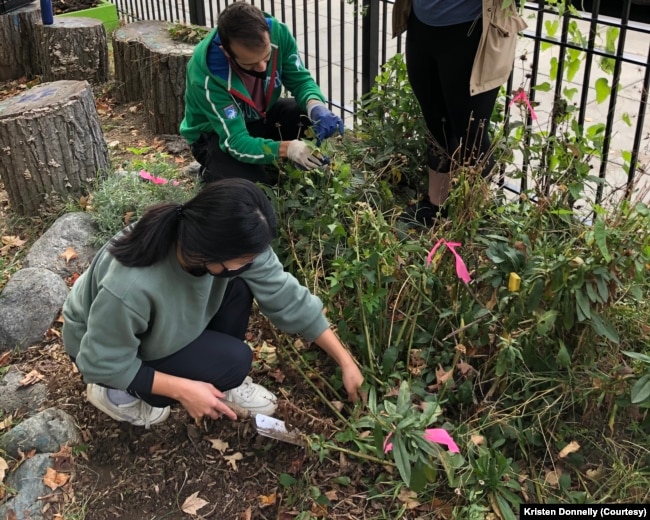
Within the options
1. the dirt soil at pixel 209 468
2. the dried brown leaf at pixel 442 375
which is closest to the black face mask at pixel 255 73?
the dirt soil at pixel 209 468

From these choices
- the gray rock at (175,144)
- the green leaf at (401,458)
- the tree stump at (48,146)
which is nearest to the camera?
the green leaf at (401,458)

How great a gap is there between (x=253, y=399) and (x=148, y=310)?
0.58 meters

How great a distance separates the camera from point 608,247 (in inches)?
78.9

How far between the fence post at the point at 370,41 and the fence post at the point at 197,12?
6.82ft

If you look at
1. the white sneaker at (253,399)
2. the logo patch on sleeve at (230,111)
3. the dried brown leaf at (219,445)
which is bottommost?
the dried brown leaf at (219,445)

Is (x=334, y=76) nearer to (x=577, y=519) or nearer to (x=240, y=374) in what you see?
(x=240, y=374)

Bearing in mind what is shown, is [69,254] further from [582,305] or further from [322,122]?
[582,305]

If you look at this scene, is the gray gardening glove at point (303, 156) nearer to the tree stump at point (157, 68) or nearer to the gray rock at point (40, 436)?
the gray rock at point (40, 436)

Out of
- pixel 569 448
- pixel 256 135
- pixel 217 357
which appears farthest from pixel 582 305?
pixel 256 135

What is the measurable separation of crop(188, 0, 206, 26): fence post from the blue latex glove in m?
2.66

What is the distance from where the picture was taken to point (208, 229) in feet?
5.99

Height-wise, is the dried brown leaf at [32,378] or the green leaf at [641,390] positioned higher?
the green leaf at [641,390]

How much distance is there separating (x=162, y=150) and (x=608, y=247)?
3.09 metres

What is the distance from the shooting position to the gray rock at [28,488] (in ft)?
7.23
